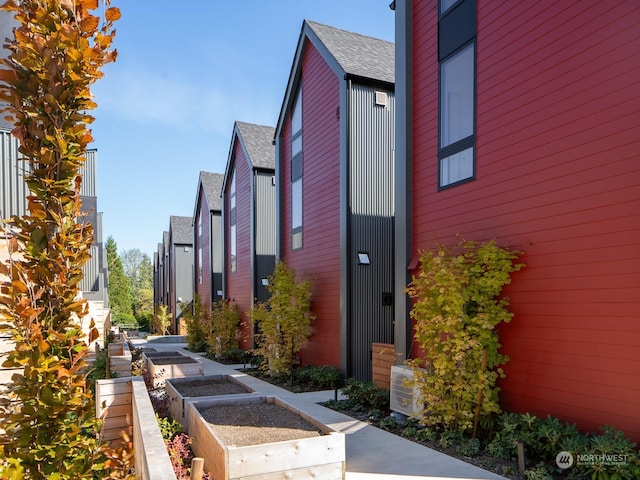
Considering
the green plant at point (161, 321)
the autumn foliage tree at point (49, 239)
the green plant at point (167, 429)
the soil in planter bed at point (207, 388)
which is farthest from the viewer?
the green plant at point (161, 321)

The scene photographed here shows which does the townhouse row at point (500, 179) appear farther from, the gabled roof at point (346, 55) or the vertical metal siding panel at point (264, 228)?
the vertical metal siding panel at point (264, 228)

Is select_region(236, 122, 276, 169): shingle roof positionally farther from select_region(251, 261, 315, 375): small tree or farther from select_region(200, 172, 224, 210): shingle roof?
select_region(251, 261, 315, 375): small tree

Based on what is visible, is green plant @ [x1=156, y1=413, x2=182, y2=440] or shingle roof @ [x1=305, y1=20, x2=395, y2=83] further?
shingle roof @ [x1=305, y1=20, x2=395, y2=83]

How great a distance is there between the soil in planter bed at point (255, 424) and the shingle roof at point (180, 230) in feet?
98.1

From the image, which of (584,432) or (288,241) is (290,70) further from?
(584,432)

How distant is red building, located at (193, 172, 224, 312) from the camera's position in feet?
77.2

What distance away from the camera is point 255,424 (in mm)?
5906

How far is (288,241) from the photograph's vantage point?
572 inches

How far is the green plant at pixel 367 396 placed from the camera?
8.48 m

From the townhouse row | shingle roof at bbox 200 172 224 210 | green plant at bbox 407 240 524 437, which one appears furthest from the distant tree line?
green plant at bbox 407 240 524 437

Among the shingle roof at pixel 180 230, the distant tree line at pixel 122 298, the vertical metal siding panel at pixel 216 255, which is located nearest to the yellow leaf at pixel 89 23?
the vertical metal siding panel at pixel 216 255

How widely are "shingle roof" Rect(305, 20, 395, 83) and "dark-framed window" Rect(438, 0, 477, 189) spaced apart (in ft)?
11.4

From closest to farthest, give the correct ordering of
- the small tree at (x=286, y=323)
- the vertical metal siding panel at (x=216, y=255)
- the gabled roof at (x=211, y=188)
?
the small tree at (x=286, y=323) → the vertical metal siding panel at (x=216, y=255) → the gabled roof at (x=211, y=188)

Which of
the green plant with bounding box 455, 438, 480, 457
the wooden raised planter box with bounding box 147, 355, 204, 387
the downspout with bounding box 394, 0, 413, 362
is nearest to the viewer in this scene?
the green plant with bounding box 455, 438, 480, 457
